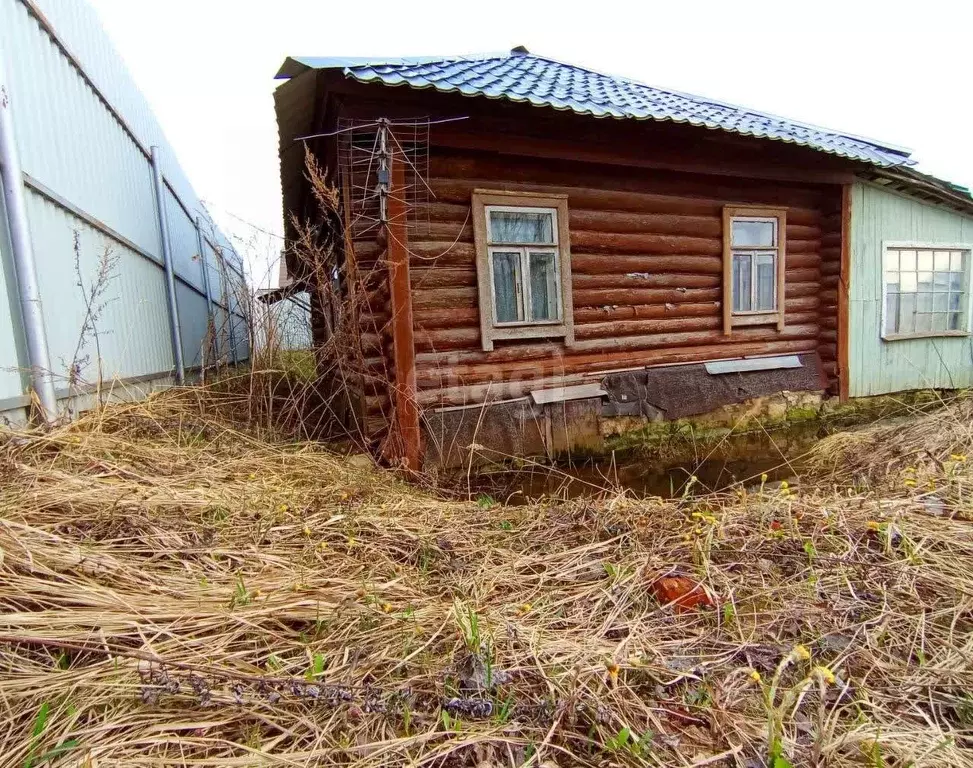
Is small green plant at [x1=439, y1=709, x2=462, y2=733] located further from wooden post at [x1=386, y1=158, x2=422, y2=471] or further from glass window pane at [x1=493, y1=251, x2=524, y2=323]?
glass window pane at [x1=493, y1=251, x2=524, y2=323]

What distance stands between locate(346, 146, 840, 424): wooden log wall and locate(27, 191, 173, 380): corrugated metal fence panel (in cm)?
198

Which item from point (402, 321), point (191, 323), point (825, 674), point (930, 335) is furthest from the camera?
point (930, 335)

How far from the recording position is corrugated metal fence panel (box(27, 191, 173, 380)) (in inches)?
120

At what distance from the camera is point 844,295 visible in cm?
638

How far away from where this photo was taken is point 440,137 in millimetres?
4188

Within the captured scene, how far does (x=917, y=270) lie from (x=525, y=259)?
250 inches

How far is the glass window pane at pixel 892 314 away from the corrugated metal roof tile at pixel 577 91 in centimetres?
182

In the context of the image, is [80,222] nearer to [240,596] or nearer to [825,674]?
[240,596]

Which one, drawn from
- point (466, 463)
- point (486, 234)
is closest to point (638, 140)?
point (486, 234)

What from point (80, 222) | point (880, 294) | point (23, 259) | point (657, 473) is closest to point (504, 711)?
point (23, 259)

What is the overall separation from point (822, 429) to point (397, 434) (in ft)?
17.9

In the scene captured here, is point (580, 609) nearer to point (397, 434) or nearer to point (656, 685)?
point (656, 685)

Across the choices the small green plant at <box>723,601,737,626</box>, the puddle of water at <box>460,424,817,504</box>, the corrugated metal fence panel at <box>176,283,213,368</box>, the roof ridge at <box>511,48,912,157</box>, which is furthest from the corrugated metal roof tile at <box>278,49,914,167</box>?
the small green plant at <box>723,601,737,626</box>

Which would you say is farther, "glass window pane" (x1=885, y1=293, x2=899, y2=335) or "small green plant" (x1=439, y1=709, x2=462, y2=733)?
"glass window pane" (x1=885, y1=293, x2=899, y2=335)
